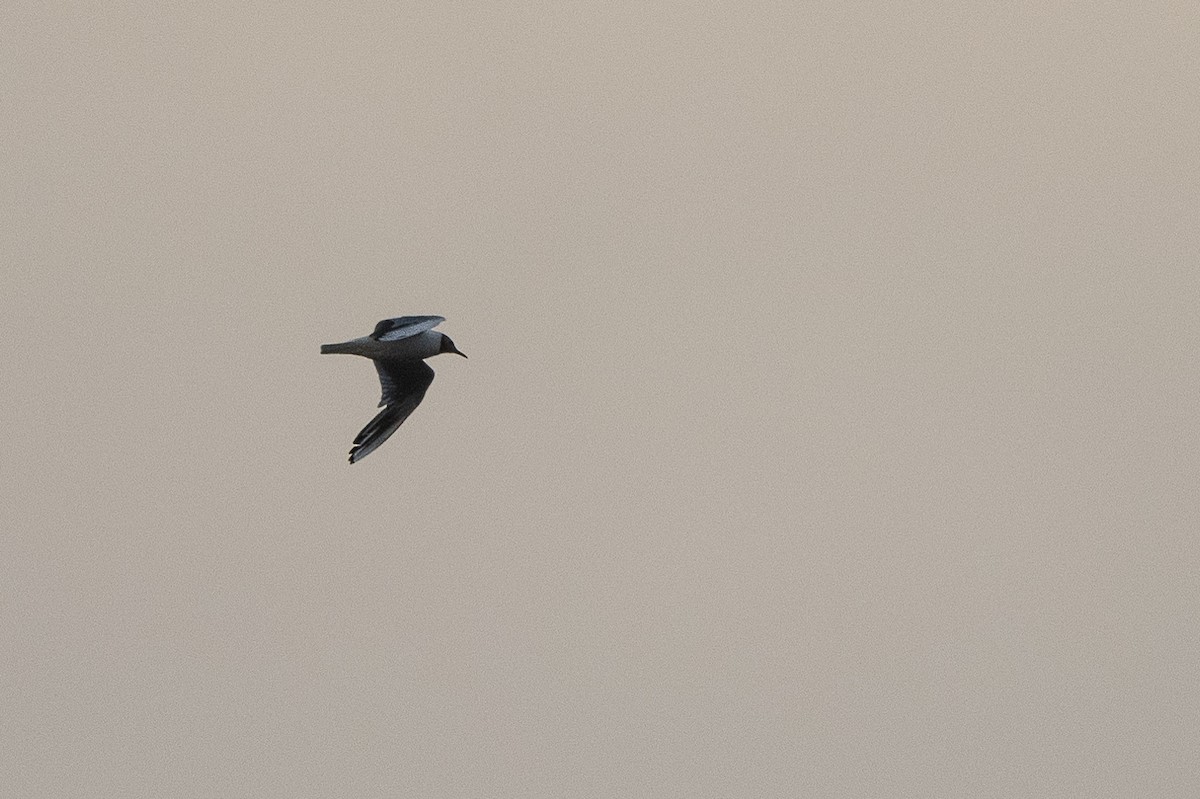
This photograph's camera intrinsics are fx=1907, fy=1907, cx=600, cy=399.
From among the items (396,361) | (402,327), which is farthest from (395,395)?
(402,327)

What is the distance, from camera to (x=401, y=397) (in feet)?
123

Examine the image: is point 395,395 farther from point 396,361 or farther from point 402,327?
point 402,327

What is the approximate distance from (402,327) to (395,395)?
239cm

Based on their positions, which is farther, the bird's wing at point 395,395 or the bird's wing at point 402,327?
the bird's wing at point 395,395

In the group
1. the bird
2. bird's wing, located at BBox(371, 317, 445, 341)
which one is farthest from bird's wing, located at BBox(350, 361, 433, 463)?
bird's wing, located at BBox(371, 317, 445, 341)

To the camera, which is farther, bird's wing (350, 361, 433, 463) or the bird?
bird's wing (350, 361, 433, 463)

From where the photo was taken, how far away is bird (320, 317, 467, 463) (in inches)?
1374

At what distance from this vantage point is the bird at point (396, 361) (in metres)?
34.9

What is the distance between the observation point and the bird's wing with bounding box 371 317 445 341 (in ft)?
114

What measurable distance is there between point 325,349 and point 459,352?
4.24m

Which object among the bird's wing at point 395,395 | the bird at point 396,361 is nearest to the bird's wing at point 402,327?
the bird at point 396,361

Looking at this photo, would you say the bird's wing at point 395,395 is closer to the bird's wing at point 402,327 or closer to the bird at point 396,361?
the bird at point 396,361

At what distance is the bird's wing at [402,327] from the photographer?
114 ft

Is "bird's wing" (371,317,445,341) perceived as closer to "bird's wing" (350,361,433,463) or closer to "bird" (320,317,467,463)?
"bird" (320,317,467,463)
